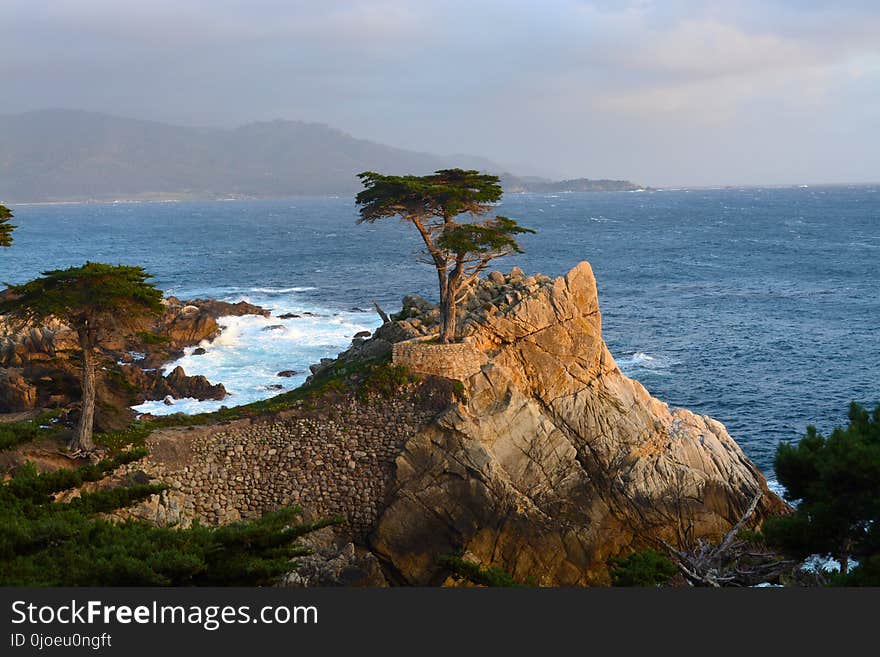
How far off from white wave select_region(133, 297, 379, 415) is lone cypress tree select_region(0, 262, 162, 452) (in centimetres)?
1215

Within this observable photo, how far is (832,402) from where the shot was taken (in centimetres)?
3509

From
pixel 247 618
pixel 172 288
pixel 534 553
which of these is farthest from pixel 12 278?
pixel 247 618

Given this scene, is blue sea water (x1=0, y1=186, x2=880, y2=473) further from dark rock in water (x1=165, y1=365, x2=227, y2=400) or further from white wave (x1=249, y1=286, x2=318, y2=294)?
dark rock in water (x1=165, y1=365, x2=227, y2=400)

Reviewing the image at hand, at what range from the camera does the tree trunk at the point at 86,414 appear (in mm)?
21156

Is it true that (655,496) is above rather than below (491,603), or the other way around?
below

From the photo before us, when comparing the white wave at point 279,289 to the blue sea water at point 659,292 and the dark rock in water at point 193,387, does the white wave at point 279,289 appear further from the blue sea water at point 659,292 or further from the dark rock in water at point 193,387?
the dark rock in water at point 193,387

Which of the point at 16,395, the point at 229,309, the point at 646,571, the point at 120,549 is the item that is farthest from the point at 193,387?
the point at 646,571

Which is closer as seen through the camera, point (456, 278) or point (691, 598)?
point (691, 598)

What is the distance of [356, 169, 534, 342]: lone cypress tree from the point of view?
24797 mm

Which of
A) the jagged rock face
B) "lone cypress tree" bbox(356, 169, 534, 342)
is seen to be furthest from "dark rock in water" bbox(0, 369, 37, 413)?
the jagged rock face

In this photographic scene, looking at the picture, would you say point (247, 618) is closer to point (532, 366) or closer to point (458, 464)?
point (458, 464)

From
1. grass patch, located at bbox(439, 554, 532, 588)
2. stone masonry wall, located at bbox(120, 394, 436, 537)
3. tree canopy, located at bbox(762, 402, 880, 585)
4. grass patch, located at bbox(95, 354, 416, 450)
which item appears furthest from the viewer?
grass patch, located at bbox(95, 354, 416, 450)

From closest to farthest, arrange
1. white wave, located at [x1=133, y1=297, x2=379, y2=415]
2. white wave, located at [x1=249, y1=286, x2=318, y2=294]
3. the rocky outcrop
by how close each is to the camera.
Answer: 1. the rocky outcrop
2. white wave, located at [x1=133, y1=297, x2=379, y2=415]
3. white wave, located at [x1=249, y1=286, x2=318, y2=294]

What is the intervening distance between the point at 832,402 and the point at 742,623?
2940 cm
